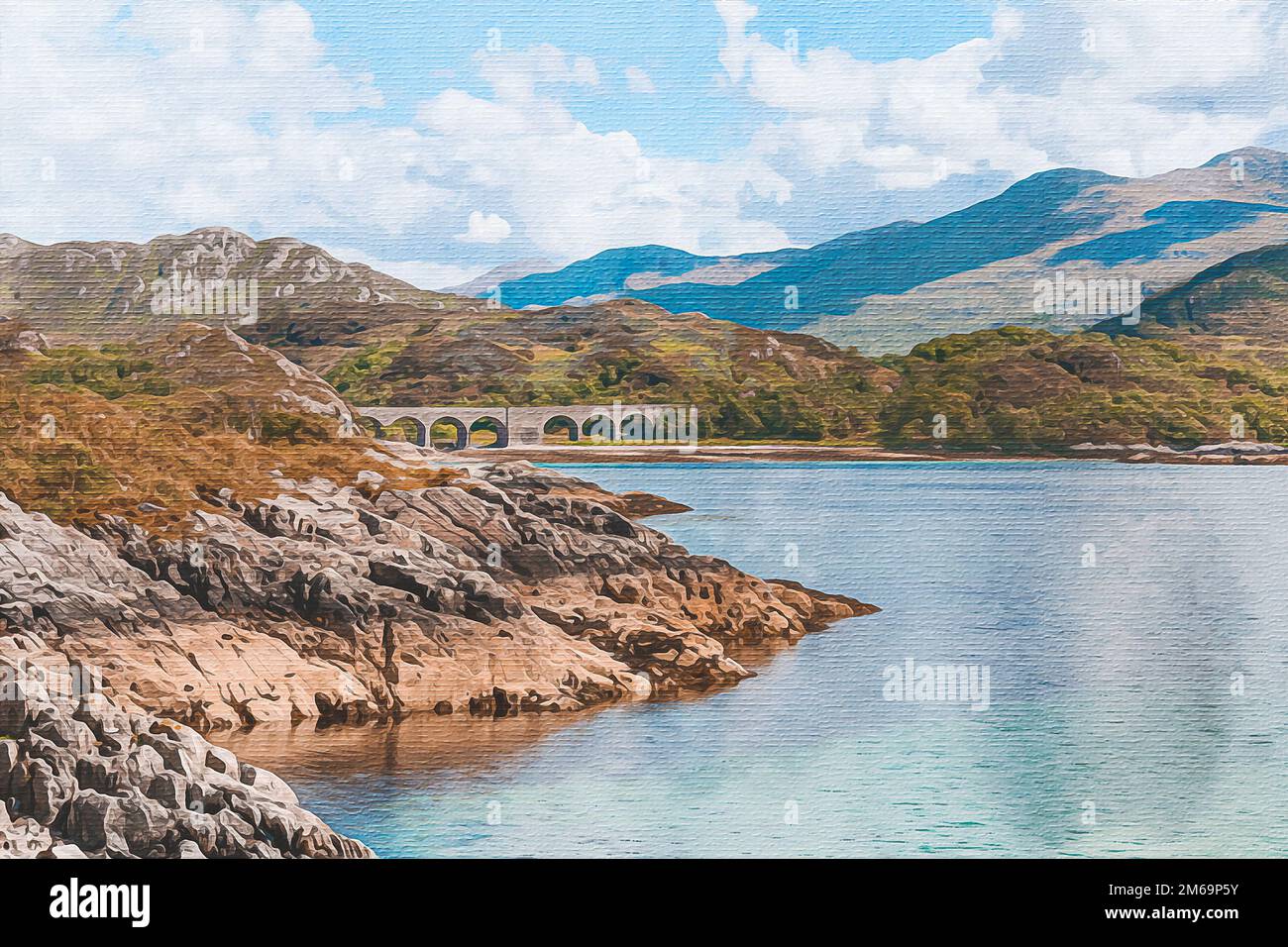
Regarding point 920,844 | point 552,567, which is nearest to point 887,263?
point 552,567

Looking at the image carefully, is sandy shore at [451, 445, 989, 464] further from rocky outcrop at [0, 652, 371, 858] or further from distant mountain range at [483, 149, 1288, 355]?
rocky outcrop at [0, 652, 371, 858]

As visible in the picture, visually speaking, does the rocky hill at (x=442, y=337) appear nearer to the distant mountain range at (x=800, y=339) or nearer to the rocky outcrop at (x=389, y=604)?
the distant mountain range at (x=800, y=339)

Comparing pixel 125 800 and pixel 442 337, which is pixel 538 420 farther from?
pixel 125 800

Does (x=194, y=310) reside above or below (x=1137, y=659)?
above

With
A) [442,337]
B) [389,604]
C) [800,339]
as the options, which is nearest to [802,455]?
[800,339]

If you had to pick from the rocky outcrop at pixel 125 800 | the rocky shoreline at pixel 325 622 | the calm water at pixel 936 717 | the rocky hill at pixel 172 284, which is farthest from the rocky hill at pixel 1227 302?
the rocky outcrop at pixel 125 800
